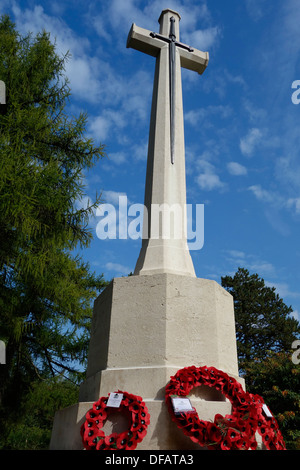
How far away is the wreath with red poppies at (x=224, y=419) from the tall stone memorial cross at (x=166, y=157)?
3.75 ft

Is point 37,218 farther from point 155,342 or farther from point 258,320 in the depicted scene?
point 258,320

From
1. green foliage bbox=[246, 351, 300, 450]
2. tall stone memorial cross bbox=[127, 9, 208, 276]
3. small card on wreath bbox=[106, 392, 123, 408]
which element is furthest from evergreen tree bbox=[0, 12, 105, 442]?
green foliage bbox=[246, 351, 300, 450]

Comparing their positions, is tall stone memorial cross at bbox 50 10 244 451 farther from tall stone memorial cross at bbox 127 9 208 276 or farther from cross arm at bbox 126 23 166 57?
cross arm at bbox 126 23 166 57

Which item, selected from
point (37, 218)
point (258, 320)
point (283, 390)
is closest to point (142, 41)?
point (37, 218)

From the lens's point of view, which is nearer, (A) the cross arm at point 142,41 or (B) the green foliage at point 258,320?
(A) the cross arm at point 142,41

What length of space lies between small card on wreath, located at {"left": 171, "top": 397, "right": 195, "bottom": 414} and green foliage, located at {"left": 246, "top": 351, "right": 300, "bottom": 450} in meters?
7.70

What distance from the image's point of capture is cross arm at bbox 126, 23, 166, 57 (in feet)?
17.7

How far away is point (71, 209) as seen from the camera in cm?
673

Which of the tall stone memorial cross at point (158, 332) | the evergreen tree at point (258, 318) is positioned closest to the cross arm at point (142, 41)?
the tall stone memorial cross at point (158, 332)

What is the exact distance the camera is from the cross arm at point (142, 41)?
5410 mm

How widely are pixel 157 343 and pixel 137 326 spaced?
26 centimetres

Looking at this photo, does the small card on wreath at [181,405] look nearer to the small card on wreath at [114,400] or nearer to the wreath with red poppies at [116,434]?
the wreath with red poppies at [116,434]

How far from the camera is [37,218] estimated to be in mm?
6191
